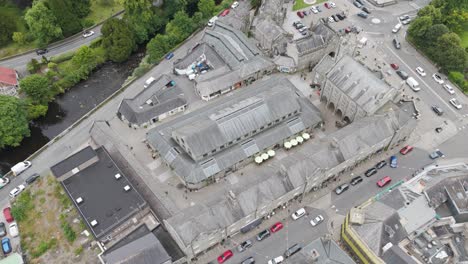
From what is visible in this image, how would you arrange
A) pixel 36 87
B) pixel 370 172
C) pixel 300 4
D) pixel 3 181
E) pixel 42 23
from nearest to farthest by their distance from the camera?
pixel 370 172, pixel 3 181, pixel 36 87, pixel 42 23, pixel 300 4

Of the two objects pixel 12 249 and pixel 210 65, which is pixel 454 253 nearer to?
pixel 210 65

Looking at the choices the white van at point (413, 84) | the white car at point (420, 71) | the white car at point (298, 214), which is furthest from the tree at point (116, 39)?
the white car at point (420, 71)

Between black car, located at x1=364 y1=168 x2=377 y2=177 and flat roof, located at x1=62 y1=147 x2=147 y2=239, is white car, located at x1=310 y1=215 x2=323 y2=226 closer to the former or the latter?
black car, located at x1=364 y1=168 x2=377 y2=177

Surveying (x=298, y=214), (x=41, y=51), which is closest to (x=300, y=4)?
(x=298, y=214)

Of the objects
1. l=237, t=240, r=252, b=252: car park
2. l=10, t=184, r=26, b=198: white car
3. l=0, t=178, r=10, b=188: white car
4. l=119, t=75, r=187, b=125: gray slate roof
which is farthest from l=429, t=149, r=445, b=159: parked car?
l=0, t=178, r=10, b=188: white car

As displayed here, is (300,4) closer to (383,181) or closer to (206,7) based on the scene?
(206,7)

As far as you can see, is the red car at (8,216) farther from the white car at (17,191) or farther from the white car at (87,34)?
the white car at (87,34)
